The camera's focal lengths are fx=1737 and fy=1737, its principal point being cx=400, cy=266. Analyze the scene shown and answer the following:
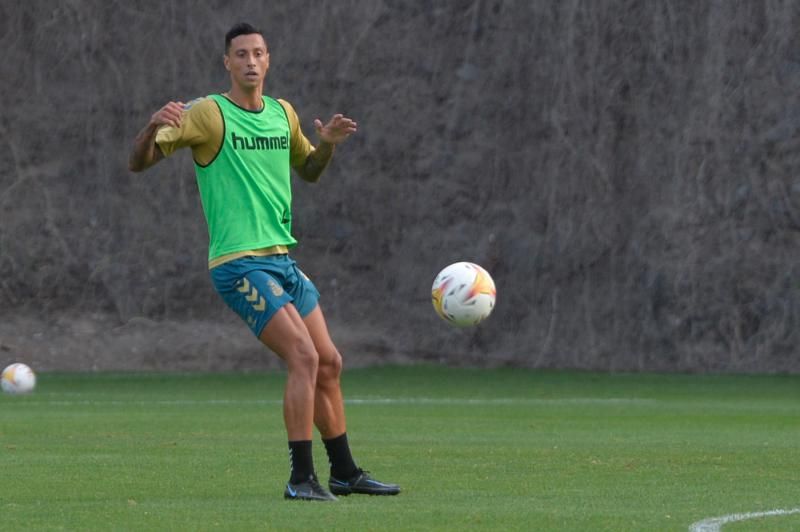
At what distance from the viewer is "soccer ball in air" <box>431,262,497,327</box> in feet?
34.1

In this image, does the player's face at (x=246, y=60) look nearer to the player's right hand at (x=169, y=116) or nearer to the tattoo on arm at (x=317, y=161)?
the player's right hand at (x=169, y=116)

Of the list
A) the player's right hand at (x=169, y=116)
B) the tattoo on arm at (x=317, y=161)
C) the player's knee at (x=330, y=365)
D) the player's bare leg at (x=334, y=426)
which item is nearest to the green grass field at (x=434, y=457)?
the player's bare leg at (x=334, y=426)

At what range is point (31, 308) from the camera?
26516 mm

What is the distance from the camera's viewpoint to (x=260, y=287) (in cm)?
875

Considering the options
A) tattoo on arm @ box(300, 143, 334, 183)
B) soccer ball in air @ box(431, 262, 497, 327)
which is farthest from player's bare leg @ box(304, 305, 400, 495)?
soccer ball in air @ box(431, 262, 497, 327)

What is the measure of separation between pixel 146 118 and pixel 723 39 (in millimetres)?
9041

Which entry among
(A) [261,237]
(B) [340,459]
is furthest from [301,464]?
(A) [261,237]

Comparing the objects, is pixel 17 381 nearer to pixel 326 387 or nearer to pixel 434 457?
pixel 434 457

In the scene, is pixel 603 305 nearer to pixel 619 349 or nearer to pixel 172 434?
pixel 619 349

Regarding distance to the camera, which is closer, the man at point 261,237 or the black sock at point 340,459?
the man at point 261,237

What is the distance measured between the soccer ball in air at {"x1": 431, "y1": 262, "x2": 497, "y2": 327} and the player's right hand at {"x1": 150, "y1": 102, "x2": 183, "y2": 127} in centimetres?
235

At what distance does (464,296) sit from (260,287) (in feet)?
6.51

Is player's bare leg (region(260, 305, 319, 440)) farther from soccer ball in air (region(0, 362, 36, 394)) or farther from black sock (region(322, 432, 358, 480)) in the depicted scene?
soccer ball in air (region(0, 362, 36, 394))

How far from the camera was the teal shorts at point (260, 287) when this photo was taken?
874cm
